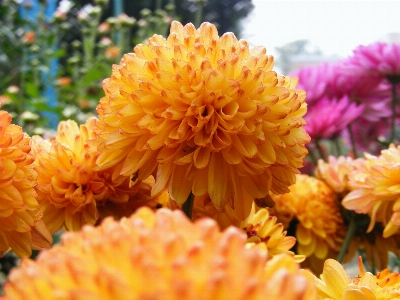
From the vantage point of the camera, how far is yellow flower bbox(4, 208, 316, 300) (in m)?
0.16

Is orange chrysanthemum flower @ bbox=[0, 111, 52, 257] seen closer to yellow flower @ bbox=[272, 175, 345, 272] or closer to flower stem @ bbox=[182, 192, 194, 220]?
flower stem @ bbox=[182, 192, 194, 220]

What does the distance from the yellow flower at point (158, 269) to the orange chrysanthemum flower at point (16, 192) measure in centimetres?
17

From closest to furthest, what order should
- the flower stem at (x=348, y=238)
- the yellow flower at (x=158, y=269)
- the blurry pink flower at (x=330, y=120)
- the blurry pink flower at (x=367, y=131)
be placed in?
the yellow flower at (x=158, y=269), the flower stem at (x=348, y=238), the blurry pink flower at (x=330, y=120), the blurry pink flower at (x=367, y=131)

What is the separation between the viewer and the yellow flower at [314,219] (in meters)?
0.58

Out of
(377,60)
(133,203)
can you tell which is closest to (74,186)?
(133,203)

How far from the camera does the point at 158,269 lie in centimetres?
17

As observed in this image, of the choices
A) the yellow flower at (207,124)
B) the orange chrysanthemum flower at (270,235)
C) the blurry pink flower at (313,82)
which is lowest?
the blurry pink flower at (313,82)

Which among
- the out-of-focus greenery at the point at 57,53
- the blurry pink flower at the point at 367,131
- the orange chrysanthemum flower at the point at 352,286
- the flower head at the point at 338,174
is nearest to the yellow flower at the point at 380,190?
the flower head at the point at 338,174

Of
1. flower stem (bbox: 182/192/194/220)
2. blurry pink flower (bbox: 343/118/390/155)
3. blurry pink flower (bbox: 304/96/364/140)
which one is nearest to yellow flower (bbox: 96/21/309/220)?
flower stem (bbox: 182/192/194/220)

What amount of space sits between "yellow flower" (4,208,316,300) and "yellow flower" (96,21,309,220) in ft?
0.62

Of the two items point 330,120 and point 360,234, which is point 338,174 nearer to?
point 360,234

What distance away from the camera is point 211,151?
0.39 m

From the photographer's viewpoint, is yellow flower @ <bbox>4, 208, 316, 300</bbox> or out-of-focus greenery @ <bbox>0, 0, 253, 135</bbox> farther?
out-of-focus greenery @ <bbox>0, 0, 253, 135</bbox>

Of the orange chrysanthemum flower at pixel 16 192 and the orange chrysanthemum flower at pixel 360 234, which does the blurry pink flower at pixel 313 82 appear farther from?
the orange chrysanthemum flower at pixel 16 192
